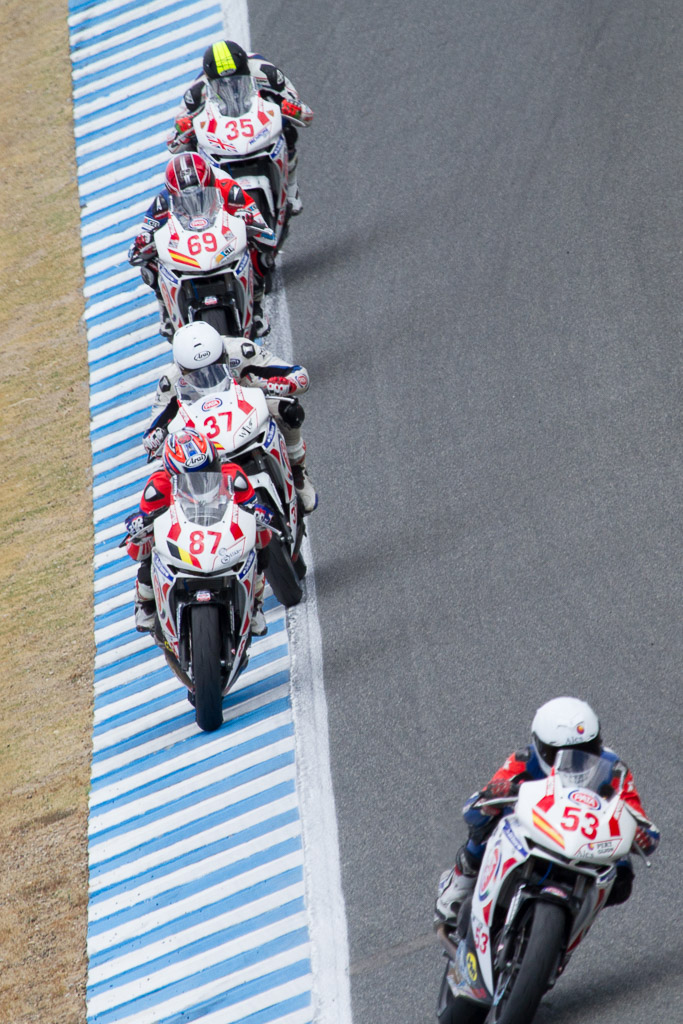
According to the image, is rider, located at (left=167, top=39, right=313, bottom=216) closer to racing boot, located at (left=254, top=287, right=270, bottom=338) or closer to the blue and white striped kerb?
racing boot, located at (left=254, top=287, right=270, bottom=338)

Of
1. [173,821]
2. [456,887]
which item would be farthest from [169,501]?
[456,887]

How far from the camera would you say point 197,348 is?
421 inches

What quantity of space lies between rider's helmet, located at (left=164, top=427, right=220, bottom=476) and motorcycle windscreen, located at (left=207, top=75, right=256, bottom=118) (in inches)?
208

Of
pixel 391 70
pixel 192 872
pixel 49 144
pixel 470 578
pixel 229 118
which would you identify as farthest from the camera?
pixel 49 144

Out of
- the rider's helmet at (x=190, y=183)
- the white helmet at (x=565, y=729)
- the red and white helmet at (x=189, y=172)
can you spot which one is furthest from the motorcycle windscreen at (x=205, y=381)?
the white helmet at (x=565, y=729)

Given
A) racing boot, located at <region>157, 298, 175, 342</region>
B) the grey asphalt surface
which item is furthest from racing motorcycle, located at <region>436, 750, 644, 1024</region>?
racing boot, located at <region>157, 298, 175, 342</region>

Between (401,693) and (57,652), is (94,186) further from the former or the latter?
(401,693)

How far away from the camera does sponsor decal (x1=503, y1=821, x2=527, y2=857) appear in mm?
6574

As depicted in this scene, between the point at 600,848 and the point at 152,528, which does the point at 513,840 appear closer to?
the point at 600,848

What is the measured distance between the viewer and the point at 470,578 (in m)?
11.2

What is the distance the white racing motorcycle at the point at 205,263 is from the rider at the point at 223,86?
1786 millimetres

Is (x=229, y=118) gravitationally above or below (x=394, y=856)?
above

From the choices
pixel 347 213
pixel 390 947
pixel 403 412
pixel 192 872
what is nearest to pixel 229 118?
pixel 347 213

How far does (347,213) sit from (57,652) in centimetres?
621
